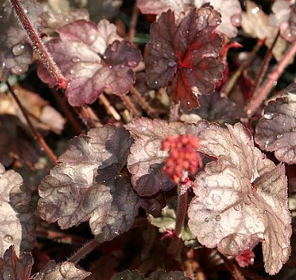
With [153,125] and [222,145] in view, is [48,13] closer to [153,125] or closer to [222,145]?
[153,125]

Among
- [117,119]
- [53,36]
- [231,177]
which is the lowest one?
[117,119]

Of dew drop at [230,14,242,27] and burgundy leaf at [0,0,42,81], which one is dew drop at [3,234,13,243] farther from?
dew drop at [230,14,242,27]

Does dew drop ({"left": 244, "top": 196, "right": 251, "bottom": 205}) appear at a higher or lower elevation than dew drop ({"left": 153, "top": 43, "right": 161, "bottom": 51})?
lower

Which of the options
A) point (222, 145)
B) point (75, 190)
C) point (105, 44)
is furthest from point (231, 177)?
point (105, 44)

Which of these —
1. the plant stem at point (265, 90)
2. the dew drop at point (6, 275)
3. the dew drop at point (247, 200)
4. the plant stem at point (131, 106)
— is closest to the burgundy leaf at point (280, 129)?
the dew drop at point (247, 200)

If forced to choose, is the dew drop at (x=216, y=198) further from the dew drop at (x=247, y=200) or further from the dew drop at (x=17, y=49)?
the dew drop at (x=17, y=49)

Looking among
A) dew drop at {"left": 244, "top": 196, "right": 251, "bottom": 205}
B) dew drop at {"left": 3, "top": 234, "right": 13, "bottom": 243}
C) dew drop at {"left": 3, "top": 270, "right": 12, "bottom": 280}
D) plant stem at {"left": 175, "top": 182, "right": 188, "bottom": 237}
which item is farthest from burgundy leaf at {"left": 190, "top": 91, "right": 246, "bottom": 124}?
dew drop at {"left": 3, "top": 270, "right": 12, "bottom": 280}

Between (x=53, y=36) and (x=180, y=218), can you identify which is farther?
(x=53, y=36)
